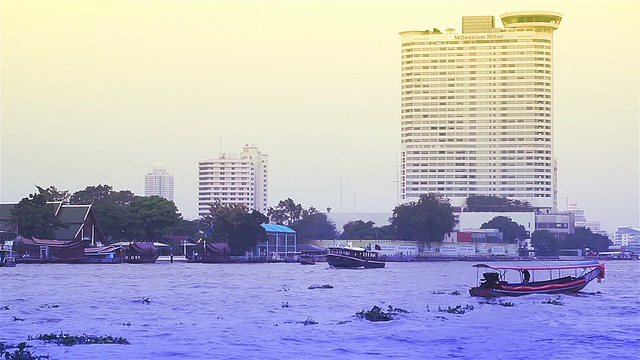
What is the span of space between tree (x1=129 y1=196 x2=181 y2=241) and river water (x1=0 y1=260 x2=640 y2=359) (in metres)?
49.6

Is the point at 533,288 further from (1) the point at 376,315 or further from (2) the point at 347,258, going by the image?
(2) the point at 347,258

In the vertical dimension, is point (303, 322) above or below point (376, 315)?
below

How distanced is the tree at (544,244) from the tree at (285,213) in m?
44.0

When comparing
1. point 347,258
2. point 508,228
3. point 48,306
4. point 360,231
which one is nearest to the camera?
point 48,306

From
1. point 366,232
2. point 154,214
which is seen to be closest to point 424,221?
point 366,232

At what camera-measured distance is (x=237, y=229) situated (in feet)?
394

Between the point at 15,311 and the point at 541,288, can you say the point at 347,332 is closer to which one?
the point at 15,311

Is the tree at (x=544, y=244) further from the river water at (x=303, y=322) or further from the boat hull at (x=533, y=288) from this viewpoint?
the boat hull at (x=533, y=288)

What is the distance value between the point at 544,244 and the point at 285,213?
Result: 47.6 metres

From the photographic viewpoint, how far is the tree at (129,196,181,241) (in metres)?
113

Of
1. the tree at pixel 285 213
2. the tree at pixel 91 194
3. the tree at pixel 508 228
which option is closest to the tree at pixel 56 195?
the tree at pixel 91 194

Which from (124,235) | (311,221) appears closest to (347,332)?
(124,235)

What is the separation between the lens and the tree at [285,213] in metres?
178

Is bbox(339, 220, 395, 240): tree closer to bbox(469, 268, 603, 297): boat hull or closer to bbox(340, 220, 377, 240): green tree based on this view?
bbox(340, 220, 377, 240): green tree
